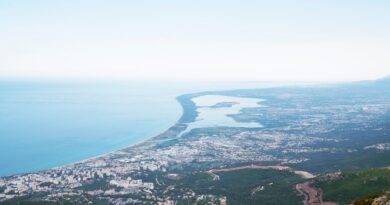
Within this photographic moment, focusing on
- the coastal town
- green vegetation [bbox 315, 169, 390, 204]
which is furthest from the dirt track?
green vegetation [bbox 315, 169, 390, 204]

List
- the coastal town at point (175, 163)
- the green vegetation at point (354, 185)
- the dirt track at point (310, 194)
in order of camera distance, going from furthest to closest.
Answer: the coastal town at point (175, 163), the dirt track at point (310, 194), the green vegetation at point (354, 185)

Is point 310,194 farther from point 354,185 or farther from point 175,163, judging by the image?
point 175,163

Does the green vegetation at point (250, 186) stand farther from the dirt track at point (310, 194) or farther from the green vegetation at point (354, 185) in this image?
the green vegetation at point (354, 185)

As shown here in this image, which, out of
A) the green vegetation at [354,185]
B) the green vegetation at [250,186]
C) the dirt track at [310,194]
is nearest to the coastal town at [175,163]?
the dirt track at [310,194]

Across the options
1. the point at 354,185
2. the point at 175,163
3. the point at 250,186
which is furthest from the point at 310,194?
the point at 175,163

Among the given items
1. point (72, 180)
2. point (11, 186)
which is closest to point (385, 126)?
point (72, 180)

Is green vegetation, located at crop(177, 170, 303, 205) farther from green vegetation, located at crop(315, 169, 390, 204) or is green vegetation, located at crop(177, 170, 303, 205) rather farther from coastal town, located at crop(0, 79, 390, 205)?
green vegetation, located at crop(315, 169, 390, 204)

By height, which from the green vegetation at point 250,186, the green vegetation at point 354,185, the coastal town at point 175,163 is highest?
the green vegetation at point 354,185
